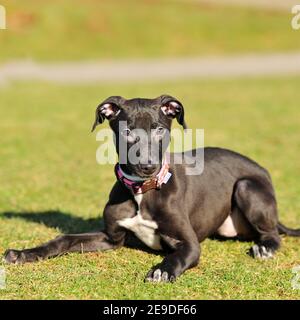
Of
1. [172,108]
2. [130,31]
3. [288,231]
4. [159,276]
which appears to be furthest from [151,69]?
[159,276]

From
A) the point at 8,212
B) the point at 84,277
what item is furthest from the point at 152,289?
the point at 8,212

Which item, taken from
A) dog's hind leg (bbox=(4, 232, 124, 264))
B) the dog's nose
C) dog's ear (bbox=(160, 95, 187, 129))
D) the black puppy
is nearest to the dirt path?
the black puppy

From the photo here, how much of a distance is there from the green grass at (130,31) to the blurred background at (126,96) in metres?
0.10

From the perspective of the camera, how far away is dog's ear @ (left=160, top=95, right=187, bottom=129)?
6566 millimetres

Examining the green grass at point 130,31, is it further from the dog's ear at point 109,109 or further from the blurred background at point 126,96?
the dog's ear at point 109,109

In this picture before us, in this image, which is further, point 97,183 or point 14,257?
point 97,183

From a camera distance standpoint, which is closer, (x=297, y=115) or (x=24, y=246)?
(x=24, y=246)

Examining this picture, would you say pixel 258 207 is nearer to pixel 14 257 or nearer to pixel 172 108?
pixel 172 108

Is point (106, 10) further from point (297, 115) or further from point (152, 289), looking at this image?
point (152, 289)

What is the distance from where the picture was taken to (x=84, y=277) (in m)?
5.99

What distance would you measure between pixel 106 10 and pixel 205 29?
5494 mm

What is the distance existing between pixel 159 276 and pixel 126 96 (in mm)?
14974

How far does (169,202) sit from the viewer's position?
6555 mm

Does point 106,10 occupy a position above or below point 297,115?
above
